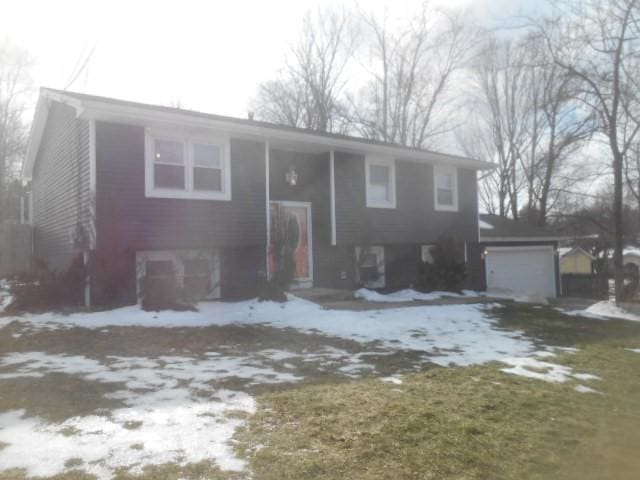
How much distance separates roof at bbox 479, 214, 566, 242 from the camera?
695 inches

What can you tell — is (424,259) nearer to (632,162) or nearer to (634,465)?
(632,162)

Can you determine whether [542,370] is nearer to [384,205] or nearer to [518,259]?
[384,205]

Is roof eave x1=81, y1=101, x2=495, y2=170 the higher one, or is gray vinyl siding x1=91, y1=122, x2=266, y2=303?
roof eave x1=81, y1=101, x2=495, y2=170

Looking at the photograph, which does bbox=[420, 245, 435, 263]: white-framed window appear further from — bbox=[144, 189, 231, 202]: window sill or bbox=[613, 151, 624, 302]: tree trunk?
bbox=[144, 189, 231, 202]: window sill

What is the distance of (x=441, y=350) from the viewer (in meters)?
6.66

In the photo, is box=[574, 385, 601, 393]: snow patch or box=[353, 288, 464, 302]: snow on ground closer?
box=[574, 385, 601, 393]: snow patch

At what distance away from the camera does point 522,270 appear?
734 inches

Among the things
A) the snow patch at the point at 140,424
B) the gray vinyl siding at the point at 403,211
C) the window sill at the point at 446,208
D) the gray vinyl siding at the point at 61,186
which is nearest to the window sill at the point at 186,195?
the gray vinyl siding at the point at 61,186

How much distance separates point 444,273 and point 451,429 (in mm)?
10199

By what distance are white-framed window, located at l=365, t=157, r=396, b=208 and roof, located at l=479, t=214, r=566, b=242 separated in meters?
4.98

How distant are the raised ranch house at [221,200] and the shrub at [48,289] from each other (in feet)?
0.96

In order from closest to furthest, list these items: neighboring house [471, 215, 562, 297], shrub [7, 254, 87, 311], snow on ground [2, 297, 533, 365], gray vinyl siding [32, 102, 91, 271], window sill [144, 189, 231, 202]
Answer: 1. snow on ground [2, 297, 533, 365]
2. shrub [7, 254, 87, 311]
3. window sill [144, 189, 231, 202]
4. gray vinyl siding [32, 102, 91, 271]
5. neighboring house [471, 215, 562, 297]

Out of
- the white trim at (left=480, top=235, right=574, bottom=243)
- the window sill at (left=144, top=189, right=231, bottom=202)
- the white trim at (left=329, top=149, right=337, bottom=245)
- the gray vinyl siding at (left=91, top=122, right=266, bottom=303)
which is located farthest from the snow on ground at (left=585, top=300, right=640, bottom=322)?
the window sill at (left=144, top=189, right=231, bottom=202)

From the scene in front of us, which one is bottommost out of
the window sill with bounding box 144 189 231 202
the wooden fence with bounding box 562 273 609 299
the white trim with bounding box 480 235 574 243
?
the wooden fence with bounding box 562 273 609 299
